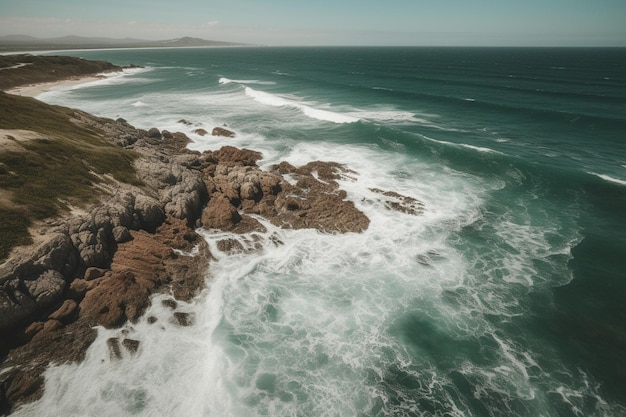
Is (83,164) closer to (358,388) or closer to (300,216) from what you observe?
(300,216)

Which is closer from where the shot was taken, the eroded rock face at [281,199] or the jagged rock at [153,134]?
the eroded rock face at [281,199]

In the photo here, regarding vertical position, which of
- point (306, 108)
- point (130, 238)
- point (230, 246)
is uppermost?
point (306, 108)

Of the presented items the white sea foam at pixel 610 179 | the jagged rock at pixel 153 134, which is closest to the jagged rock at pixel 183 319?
the jagged rock at pixel 153 134

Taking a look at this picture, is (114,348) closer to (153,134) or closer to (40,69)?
(153,134)

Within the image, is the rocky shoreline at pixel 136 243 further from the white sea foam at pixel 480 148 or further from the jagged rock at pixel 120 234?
the white sea foam at pixel 480 148

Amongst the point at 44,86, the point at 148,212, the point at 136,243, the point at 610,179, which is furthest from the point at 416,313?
the point at 44,86

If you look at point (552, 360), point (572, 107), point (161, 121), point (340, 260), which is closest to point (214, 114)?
point (161, 121)

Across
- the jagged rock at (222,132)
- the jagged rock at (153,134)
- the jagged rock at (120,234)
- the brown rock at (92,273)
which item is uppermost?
the jagged rock at (153,134)
